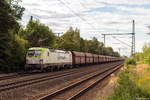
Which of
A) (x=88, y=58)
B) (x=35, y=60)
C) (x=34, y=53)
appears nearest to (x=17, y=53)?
(x=34, y=53)

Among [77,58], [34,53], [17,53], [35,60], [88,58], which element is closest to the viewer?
[35,60]

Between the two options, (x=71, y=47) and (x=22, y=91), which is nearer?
Result: (x=22, y=91)

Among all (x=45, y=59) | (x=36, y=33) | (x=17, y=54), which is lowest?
(x=45, y=59)

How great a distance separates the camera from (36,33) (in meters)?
40.2

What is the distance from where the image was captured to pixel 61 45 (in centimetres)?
6656

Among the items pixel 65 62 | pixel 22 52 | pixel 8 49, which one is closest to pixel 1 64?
pixel 8 49

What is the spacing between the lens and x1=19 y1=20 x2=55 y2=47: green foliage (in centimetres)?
3832

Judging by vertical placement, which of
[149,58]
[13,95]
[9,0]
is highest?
[9,0]

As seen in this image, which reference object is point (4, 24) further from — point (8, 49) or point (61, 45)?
point (61, 45)

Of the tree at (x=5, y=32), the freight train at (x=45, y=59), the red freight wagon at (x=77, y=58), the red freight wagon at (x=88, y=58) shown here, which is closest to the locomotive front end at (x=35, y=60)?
the freight train at (x=45, y=59)

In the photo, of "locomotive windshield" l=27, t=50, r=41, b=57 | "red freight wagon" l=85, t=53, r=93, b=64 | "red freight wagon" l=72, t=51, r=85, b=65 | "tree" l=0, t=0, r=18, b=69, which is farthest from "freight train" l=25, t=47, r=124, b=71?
"red freight wagon" l=85, t=53, r=93, b=64

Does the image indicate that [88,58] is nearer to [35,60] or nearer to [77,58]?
[77,58]

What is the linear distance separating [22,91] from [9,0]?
64.3 feet

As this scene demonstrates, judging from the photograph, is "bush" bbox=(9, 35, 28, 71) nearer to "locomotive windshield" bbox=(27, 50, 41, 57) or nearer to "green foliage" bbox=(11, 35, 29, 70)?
"green foliage" bbox=(11, 35, 29, 70)
